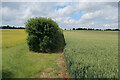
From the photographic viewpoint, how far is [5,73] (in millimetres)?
5504

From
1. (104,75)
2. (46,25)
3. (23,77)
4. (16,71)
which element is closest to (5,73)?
(16,71)

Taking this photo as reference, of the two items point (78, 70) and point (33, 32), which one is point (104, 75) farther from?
point (33, 32)

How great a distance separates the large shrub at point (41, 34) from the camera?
10125mm

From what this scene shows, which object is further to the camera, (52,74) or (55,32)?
(55,32)

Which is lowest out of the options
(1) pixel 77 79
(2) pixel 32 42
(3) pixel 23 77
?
(3) pixel 23 77

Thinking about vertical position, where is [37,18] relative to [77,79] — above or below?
above

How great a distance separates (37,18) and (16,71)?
661 centimetres

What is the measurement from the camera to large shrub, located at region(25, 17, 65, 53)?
10.1 m

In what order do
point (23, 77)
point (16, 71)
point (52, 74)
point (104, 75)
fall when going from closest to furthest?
point (104, 75)
point (23, 77)
point (52, 74)
point (16, 71)

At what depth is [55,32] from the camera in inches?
426

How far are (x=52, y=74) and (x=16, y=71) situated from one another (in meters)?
2.38

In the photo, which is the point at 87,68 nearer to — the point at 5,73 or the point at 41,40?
the point at 5,73

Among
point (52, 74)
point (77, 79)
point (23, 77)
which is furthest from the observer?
point (52, 74)

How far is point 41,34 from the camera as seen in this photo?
10.3 metres
